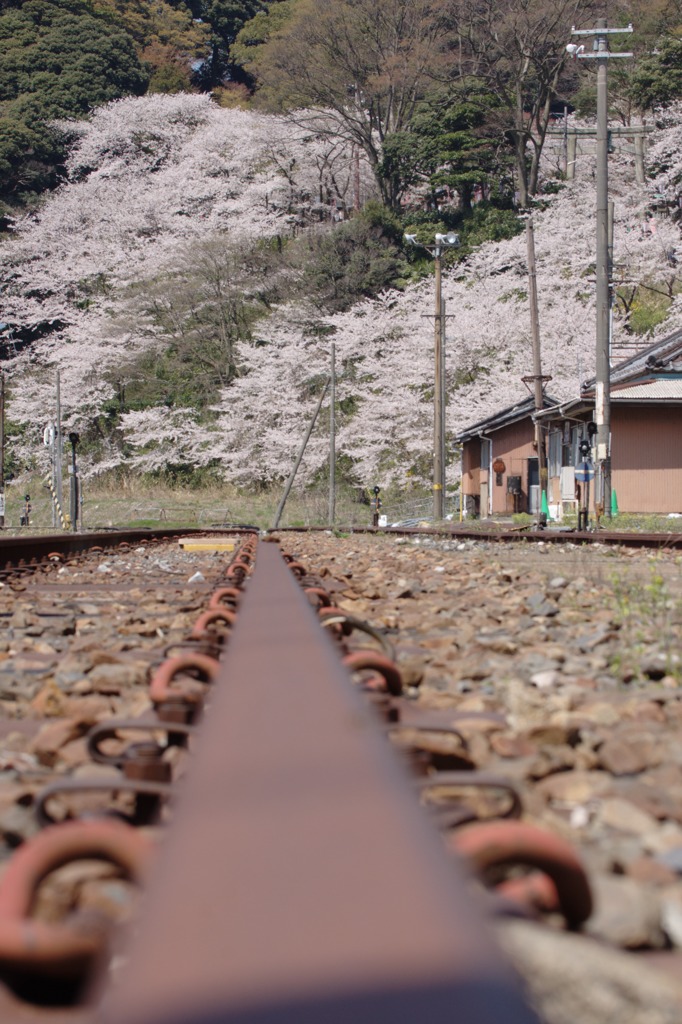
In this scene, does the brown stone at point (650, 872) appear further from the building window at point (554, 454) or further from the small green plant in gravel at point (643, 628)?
the building window at point (554, 454)

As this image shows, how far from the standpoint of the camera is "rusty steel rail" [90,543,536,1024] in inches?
22.6

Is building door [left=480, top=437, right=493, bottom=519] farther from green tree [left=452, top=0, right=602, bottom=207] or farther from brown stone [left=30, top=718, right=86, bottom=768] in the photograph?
brown stone [left=30, top=718, right=86, bottom=768]

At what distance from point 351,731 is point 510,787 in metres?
0.25

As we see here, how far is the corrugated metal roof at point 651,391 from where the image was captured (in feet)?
86.8

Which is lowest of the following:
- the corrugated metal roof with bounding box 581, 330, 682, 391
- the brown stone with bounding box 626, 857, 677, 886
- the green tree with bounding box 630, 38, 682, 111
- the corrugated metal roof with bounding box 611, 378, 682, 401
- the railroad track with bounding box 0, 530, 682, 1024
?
the brown stone with bounding box 626, 857, 677, 886

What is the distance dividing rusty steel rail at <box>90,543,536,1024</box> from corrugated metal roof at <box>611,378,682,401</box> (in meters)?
26.4

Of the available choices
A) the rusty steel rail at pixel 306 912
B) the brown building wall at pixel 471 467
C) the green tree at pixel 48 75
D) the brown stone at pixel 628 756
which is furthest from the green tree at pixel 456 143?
the rusty steel rail at pixel 306 912

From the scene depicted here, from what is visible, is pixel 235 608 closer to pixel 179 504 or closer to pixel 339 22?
pixel 179 504

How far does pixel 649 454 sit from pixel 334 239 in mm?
22108

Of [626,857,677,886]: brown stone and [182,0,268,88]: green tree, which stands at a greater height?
[182,0,268,88]: green tree

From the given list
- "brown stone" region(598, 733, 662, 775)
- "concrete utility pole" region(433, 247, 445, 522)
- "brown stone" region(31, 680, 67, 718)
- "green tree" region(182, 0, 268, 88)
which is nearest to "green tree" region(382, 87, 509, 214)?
"concrete utility pole" region(433, 247, 445, 522)

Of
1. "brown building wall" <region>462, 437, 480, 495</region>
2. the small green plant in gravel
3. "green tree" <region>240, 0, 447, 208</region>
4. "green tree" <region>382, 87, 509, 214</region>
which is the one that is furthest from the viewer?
"green tree" <region>240, 0, 447, 208</region>

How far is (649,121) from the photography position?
156 ft

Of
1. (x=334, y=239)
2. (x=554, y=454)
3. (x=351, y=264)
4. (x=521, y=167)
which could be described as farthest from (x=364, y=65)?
(x=554, y=454)
